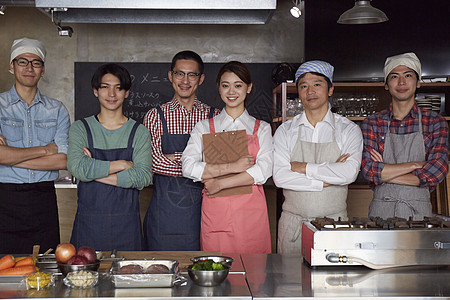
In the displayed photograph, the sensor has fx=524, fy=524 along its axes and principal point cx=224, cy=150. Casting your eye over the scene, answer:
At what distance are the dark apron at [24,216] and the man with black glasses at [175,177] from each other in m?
0.65

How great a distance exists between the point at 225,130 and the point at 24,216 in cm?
135

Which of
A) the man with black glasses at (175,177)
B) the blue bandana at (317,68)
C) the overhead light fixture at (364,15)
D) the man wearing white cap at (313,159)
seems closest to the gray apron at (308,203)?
the man wearing white cap at (313,159)

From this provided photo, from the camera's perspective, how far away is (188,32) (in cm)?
587

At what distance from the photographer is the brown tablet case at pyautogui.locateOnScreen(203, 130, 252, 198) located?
10.4 feet

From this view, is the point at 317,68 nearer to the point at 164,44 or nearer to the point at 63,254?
the point at 63,254

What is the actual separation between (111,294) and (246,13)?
5.93 ft

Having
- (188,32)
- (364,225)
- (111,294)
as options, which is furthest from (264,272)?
(188,32)

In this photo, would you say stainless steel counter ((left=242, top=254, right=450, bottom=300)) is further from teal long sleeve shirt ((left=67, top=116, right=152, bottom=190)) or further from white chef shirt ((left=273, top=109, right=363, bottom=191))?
teal long sleeve shirt ((left=67, top=116, right=152, bottom=190))

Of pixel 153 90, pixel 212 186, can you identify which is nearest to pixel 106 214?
pixel 212 186

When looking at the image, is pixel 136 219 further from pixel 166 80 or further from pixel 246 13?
pixel 166 80

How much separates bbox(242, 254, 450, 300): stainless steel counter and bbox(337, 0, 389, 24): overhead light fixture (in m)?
2.02

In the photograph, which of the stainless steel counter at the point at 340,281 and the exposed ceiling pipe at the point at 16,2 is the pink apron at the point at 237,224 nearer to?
the stainless steel counter at the point at 340,281

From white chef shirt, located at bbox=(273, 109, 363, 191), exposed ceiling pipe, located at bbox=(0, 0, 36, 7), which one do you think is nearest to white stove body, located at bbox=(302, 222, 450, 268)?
white chef shirt, located at bbox=(273, 109, 363, 191)

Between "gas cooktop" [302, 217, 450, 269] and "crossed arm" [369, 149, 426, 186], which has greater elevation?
"crossed arm" [369, 149, 426, 186]
